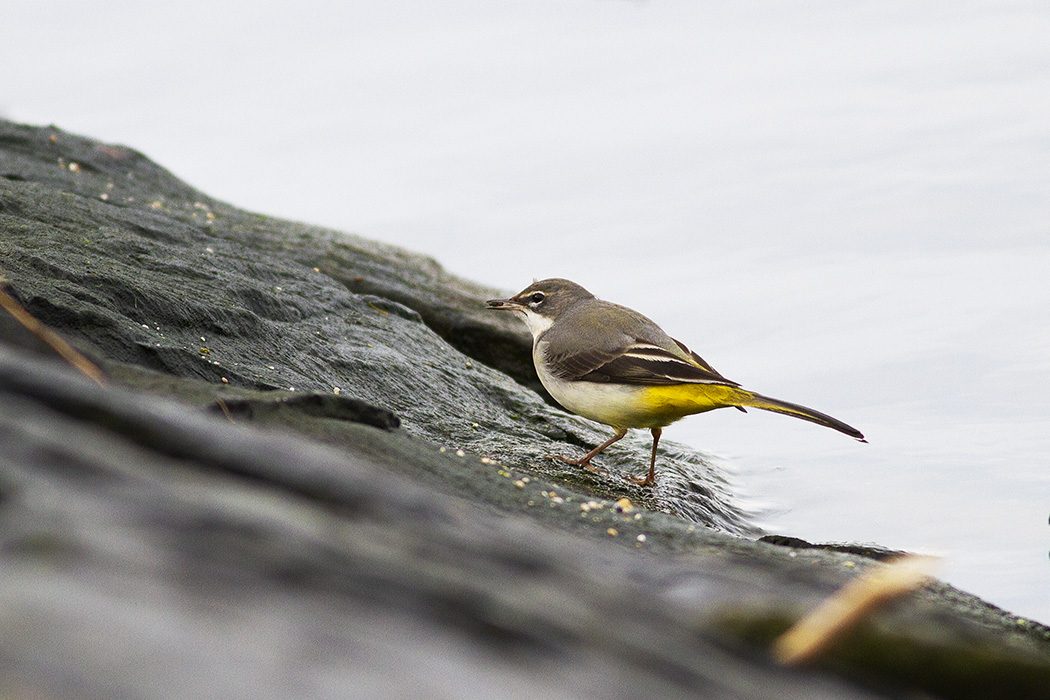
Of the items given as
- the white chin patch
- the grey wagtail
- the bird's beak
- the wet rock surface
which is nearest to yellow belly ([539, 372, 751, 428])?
the grey wagtail

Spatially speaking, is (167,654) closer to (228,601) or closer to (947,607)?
(228,601)

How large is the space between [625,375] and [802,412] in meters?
1.13

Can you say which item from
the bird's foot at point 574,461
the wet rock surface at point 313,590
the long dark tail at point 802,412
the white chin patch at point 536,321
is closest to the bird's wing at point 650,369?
the long dark tail at point 802,412

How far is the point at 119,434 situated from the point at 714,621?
114 centimetres

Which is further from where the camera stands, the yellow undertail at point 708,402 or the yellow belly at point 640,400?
the yellow belly at point 640,400

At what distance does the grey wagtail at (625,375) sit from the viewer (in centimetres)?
595

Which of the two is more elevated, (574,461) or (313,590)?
(574,461)

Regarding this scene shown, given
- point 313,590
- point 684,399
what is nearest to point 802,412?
point 684,399

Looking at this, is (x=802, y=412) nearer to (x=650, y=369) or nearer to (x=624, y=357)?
(x=650, y=369)

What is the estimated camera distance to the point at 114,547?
61.2 inches

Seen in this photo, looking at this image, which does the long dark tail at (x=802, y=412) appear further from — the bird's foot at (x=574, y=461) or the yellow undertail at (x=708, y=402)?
the bird's foot at (x=574, y=461)

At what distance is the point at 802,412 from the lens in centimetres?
557

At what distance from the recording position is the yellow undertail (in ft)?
18.4

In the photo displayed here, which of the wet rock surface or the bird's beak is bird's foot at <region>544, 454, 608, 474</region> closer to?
the bird's beak
